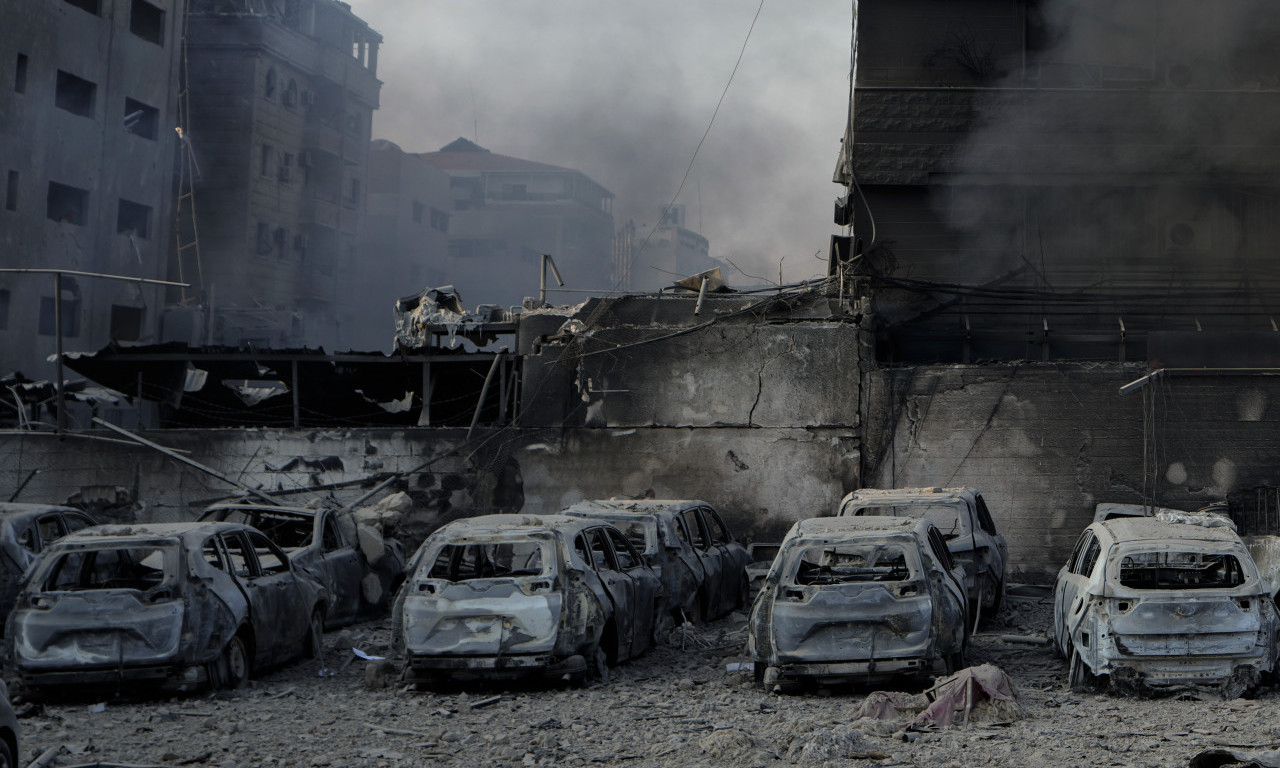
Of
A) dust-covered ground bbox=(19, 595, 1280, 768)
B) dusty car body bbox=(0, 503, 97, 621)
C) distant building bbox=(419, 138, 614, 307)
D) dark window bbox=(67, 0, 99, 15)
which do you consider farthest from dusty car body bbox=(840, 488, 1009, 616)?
distant building bbox=(419, 138, 614, 307)

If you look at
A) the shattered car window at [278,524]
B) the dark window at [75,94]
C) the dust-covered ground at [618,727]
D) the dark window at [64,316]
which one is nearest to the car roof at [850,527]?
the dust-covered ground at [618,727]

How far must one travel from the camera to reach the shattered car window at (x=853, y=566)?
10172mm

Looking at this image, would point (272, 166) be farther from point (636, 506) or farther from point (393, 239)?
point (636, 506)

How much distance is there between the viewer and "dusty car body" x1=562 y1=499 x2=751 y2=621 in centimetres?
1271

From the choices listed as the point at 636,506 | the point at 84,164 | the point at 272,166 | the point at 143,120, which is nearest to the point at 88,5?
the point at 143,120

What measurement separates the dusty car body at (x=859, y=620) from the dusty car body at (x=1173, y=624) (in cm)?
97

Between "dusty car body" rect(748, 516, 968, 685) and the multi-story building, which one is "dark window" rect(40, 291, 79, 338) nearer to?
the multi-story building

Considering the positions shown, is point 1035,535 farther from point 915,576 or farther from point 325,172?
point 325,172

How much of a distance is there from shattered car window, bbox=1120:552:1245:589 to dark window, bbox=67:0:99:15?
3620 cm

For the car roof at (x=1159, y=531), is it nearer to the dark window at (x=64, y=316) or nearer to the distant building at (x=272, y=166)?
the dark window at (x=64, y=316)

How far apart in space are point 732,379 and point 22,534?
8973 millimetres

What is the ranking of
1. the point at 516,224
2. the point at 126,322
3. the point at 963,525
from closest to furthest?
the point at 963,525 < the point at 126,322 < the point at 516,224

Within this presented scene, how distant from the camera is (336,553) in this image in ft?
44.8

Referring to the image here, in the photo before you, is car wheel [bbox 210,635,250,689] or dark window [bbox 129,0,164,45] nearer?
car wheel [bbox 210,635,250,689]
